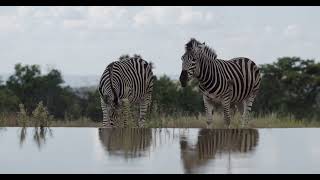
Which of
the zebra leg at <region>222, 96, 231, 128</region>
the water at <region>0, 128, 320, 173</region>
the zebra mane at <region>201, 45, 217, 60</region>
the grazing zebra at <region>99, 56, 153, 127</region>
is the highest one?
the zebra mane at <region>201, 45, 217, 60</region>

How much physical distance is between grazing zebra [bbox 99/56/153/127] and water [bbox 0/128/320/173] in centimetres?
230

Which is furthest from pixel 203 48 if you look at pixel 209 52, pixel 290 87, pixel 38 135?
pixel 290 87

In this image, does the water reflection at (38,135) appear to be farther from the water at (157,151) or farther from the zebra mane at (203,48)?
the zebra mane at (203,48)

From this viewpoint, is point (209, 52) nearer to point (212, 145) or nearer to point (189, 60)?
point (189, 60)

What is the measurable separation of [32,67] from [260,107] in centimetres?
844

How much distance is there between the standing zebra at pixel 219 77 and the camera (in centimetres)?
845

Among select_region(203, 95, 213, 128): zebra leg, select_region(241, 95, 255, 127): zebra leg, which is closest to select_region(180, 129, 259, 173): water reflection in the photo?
select_region(203, 95, 213, 128): zebra leg

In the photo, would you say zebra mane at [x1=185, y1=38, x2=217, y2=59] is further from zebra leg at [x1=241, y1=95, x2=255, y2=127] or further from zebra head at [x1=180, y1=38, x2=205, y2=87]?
zebra leg at [x1=241, y1=95, x2=255, y2=127]

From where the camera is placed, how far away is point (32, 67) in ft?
75.0

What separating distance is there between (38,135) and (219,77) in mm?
3674

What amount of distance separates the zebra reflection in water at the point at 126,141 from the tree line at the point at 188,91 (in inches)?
522

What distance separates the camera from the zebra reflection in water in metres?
4.59

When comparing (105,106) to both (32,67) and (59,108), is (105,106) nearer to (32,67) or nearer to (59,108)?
(59,108)

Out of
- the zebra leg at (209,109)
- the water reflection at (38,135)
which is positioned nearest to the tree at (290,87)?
the zebra leg at (209,109)
